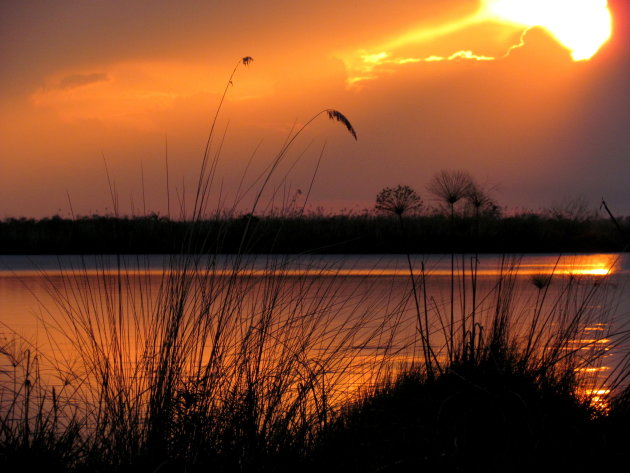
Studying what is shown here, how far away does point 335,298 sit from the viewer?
6.43 m

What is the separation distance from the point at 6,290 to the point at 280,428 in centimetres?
728

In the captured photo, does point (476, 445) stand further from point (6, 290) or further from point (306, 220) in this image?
point (306, 220)

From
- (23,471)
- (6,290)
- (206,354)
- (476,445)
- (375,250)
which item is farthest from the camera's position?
→ (375,250)

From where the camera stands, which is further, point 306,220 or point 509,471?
point 306,220

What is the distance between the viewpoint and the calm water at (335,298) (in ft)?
8.81

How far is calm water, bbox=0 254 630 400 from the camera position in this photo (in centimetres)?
268

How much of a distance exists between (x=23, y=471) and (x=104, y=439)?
22 cm

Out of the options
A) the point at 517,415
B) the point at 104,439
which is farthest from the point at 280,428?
the point at 517,415

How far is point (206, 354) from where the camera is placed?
160 inches

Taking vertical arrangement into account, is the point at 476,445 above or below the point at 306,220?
below

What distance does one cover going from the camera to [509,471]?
1.94m

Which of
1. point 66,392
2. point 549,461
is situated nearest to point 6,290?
point 66,392

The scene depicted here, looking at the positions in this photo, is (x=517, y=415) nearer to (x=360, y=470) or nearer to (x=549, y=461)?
(x=549, y=461)

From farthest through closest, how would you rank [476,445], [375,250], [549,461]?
1. [375,250]
2. [476,445]
3. [549,461]
